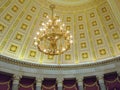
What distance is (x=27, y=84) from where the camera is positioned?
1627 cm

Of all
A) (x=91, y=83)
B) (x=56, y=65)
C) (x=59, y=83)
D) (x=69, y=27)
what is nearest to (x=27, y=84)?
(x=59, y=83)

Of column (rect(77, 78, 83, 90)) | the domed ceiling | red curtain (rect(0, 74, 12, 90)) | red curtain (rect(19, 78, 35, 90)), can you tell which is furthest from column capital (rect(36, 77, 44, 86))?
column (rect(77, 78, 83, 90))

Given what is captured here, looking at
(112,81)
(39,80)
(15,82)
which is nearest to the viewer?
(15,82)

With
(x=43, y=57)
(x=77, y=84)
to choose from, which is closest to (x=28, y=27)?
(x=43, y=57)

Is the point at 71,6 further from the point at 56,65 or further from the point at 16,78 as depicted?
the point at 16,78

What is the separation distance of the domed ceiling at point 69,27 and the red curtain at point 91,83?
1.81 metres

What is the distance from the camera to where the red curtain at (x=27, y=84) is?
15.8 m

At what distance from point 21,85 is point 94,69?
6764mm

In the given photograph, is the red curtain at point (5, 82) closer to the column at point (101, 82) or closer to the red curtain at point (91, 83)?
the red curtain at point (91, 83)

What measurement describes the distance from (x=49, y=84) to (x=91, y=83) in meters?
3.91

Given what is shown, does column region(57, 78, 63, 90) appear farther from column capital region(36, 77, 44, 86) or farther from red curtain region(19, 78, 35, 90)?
red curtain region(19, 78, 35, 90)

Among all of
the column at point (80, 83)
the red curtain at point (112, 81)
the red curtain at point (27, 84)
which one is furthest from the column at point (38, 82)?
the red curtain at point (112, 81)

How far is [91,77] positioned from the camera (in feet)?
55.5

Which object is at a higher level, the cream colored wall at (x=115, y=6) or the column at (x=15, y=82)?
the cream colored wall at (x=115, y=6)
